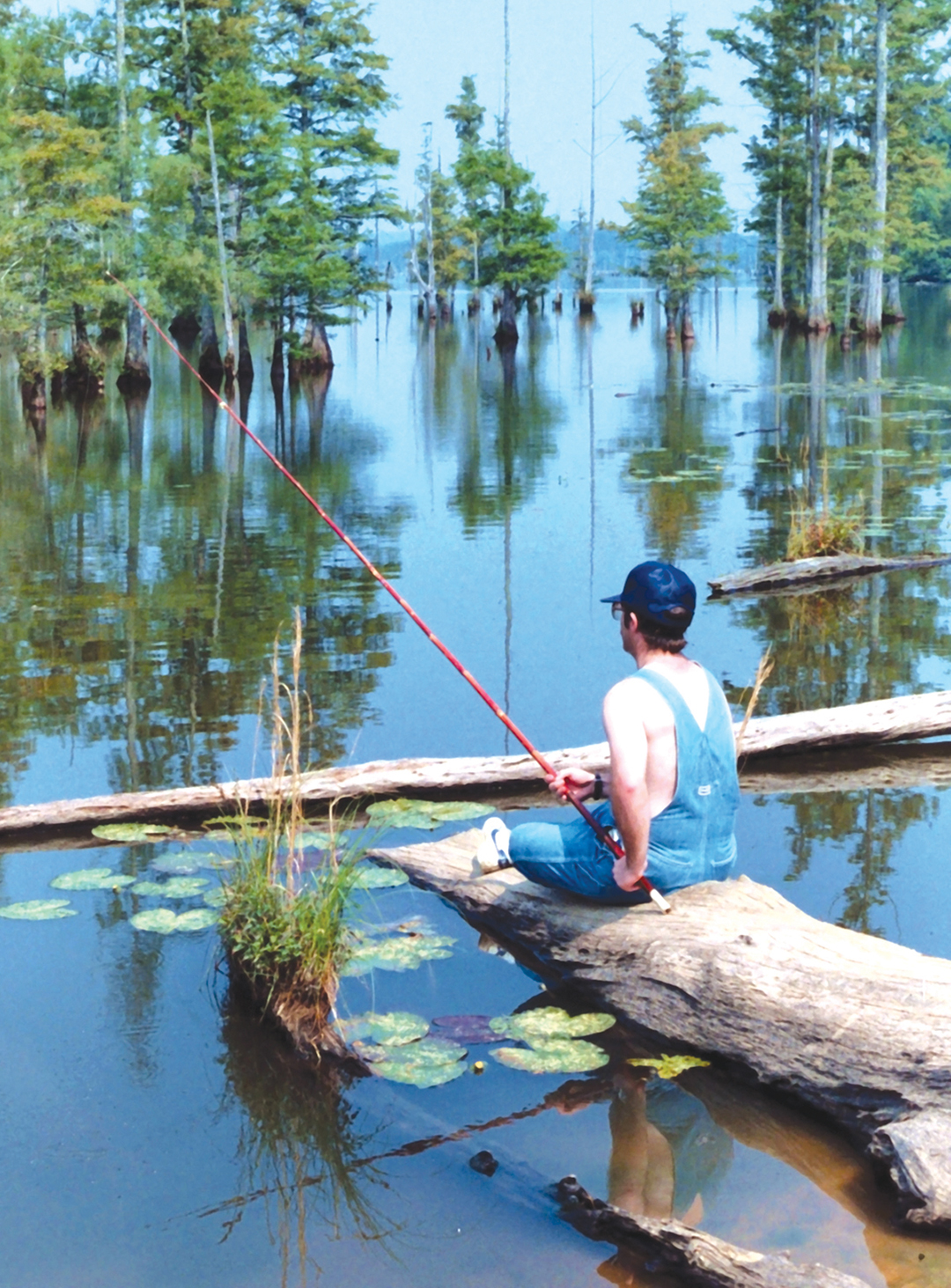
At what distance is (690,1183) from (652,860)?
1.09m

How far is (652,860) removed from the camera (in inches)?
186

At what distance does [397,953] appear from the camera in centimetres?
521

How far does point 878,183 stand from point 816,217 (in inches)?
80.5

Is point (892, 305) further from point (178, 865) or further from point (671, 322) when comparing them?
point (178, 865)

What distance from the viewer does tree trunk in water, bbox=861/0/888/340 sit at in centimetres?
4409

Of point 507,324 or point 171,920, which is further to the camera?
point 507,324

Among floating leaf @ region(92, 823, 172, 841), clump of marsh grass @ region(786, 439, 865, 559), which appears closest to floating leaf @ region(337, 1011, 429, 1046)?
floating leaf @ region(92, 823, 172, 841)

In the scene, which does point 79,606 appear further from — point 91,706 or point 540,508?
point 540,508

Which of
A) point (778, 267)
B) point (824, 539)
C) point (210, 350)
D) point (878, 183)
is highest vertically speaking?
point (878, 183)

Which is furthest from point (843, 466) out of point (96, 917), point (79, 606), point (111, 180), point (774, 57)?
point (774, 57)

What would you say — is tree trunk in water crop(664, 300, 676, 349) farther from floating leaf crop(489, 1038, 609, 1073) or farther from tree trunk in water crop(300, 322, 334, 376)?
floating leaf crop(489, 1038, 609, 1073)

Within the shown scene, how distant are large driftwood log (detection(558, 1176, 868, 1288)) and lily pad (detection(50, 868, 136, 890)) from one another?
2.71 m

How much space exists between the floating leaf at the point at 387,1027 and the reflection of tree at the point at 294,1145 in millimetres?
173

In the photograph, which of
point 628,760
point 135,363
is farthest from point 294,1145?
point 135,363
